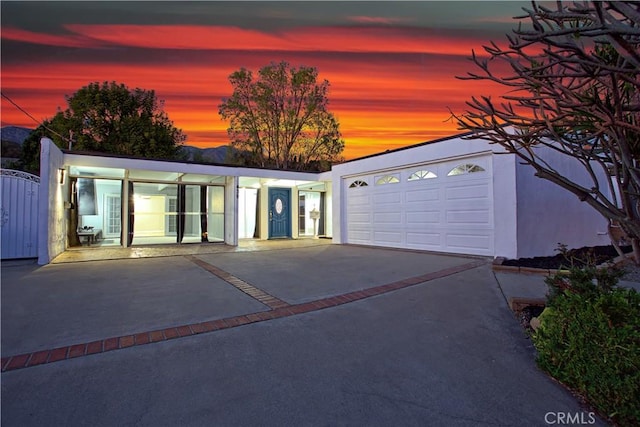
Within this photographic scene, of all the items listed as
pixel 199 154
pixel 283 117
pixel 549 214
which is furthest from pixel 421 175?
pixel 199 154

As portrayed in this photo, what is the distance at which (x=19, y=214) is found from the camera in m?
8.05

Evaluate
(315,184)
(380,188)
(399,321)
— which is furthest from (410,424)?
(315,184)

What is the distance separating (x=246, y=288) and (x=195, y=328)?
5.67ft

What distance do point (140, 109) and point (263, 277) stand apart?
67.0ft

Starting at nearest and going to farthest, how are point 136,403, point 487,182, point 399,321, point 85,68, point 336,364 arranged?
point 136,403 < point 336,364 < point 399,321 < point 487,182 < point 85,68

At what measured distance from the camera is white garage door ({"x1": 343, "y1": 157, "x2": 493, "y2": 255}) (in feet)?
25.9

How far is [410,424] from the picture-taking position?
1881 millimetres

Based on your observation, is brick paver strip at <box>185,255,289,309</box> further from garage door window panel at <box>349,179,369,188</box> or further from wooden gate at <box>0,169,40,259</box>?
garage door window panel at <box>349,179,369,188</box>

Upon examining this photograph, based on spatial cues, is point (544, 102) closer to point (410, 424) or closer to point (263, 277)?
point (410, 424)

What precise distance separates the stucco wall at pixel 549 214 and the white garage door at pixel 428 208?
0.68 meters

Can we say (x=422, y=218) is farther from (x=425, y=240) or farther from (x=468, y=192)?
(x=468, y=192)

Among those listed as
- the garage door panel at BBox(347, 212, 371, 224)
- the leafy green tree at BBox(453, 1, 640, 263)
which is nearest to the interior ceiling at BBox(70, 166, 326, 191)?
the garage door panel at BBox(347, 212, 371, 224)

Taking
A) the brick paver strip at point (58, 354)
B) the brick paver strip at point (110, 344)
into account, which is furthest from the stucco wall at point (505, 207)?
the brick paver strip at point (58, 354)

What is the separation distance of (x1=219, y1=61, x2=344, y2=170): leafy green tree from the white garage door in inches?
533
